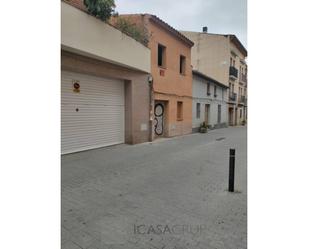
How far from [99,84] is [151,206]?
634cm

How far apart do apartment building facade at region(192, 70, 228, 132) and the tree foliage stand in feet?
21.5

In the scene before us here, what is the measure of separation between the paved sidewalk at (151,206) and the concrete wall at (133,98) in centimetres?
348

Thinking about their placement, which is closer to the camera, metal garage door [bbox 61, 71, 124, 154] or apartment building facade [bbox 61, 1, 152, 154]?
apartment building facade [bbox 61, 1, 152, 154]

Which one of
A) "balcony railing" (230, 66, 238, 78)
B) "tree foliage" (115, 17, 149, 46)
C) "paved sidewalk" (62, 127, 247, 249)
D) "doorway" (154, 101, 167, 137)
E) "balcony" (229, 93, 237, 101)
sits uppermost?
"balcony railing" (230, 66, 238, 78)

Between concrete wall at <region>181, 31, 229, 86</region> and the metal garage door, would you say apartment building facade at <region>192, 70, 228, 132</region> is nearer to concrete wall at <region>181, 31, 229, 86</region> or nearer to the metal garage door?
concrete wall at <region>181, 31, 229, 86</region>

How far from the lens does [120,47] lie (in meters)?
8.77

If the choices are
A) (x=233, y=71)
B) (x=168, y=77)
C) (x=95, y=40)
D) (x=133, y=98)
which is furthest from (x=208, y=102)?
(x=95, y=40)

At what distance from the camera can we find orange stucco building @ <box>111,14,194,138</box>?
39.4 ft

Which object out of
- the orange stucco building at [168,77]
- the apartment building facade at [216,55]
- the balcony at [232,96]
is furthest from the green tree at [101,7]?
the balcony at [232,96]

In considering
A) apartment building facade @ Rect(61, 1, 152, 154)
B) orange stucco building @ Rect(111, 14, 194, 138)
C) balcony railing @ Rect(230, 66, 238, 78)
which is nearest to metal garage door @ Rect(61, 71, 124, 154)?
apartment building facade @ Rect(61, 1, 152, 154)
